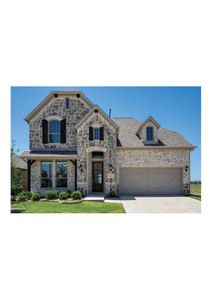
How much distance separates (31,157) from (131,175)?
684 cm

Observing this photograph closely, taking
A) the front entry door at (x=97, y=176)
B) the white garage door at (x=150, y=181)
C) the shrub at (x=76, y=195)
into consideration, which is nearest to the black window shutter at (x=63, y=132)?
the front entry door at (x=97, y=176)

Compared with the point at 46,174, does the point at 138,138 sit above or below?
above

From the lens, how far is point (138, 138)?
56.5 ft

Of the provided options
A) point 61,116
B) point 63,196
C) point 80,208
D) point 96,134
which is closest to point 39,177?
point 63,196

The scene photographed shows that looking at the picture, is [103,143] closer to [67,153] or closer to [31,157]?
[67,153]

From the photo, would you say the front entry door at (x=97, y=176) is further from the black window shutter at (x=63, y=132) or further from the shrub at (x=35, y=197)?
the shrub at (x=35, y=197)

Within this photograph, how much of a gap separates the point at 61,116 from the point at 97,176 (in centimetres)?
482

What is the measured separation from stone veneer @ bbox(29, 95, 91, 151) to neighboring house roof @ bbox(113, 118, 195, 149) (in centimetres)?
342

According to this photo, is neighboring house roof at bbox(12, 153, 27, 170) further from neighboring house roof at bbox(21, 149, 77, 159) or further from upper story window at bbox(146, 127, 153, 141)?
upper story window at bbox(146, 127, 153, 141)

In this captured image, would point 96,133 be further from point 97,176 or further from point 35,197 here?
point 35,197

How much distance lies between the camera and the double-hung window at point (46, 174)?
1565 centimetres

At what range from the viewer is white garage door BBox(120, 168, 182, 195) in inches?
638

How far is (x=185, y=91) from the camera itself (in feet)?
41.4

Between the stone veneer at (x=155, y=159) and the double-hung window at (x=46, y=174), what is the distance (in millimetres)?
Result: 4687
